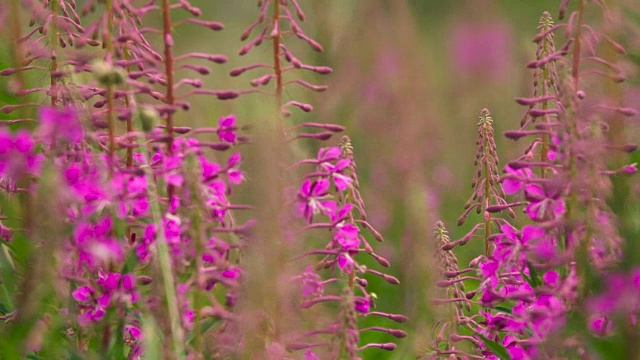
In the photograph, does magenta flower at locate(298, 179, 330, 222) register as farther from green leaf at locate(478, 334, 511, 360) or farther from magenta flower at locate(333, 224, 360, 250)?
green leaf at locate(478, 334, 511, 360)

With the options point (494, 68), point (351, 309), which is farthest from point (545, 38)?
point (494, 68)

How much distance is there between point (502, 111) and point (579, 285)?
11.5ft

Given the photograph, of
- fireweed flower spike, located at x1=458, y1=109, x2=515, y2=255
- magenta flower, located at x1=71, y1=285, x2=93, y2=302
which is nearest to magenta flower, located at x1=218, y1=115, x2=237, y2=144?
magenta flower, located at x1=71, y1=285, x2=93, y2=302

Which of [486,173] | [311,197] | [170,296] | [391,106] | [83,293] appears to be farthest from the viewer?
[391,106]

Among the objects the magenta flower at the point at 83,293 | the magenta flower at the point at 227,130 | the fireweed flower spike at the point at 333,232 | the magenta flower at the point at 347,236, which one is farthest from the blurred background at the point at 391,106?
the magenta flower at the point at 83,293

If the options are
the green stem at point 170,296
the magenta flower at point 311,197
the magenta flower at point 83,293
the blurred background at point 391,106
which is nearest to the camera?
the green stem at point 170,296

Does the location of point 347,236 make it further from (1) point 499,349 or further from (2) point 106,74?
(2) point 106,74

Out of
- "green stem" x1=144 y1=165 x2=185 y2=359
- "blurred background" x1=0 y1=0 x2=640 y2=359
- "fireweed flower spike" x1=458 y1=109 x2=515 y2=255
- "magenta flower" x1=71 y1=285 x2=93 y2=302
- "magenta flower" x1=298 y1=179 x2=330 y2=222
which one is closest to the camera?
"green stem" x1=144 y1=165 x2=185 y2=359

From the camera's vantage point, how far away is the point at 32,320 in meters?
1.88

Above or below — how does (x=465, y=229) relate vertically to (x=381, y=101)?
below

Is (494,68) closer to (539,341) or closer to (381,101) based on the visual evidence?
(381,101)

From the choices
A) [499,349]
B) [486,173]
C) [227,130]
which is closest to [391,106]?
[486,173]

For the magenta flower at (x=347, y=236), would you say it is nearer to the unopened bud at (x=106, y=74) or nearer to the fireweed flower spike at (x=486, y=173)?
the fireweed flower spike at (x=486, y=173)

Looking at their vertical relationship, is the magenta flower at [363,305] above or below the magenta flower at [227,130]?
below
